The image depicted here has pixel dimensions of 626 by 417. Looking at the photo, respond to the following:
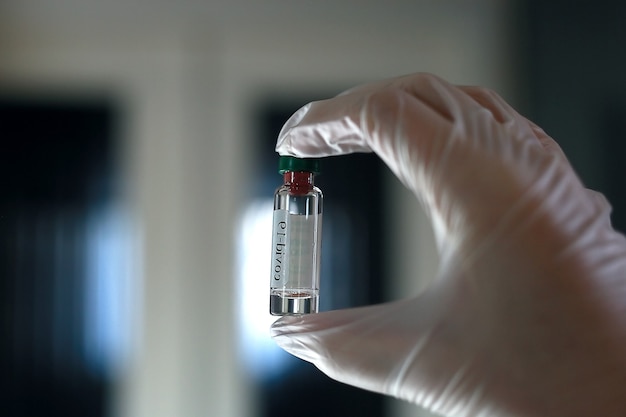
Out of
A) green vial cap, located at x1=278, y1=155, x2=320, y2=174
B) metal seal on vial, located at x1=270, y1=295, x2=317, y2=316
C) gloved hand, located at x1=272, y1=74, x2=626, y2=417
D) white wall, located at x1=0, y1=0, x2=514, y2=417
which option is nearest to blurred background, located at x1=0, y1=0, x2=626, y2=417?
white wall, located at x1=0, y1=0, x2=514, y2=417

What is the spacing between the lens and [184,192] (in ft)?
6.99

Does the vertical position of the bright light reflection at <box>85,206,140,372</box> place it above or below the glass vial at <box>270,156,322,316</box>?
below

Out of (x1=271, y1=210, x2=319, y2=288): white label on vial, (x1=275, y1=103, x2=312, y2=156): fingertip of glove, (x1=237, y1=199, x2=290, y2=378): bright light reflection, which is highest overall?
(x1=275, y1=103, x2=312, y2=156): fingertip of glove

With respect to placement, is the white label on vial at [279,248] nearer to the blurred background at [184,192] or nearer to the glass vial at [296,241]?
the glass vial at [296,241]

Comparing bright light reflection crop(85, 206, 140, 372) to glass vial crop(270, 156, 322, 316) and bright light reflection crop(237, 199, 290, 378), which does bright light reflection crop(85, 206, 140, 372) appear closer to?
bright light reflection crop(237, 199, 290, 378)

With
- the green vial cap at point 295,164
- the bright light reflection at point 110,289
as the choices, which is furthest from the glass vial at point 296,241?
the bright light reflection at point 110,289

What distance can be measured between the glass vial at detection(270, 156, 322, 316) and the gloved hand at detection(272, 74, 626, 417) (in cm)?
17

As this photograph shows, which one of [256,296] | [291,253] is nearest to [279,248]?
[291,253]

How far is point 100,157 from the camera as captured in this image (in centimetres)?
216

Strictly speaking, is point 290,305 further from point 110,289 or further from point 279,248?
point 110,289

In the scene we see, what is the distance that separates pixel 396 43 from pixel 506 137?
1.58 m

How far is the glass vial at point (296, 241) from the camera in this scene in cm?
82

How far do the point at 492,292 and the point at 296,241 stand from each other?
31 cm

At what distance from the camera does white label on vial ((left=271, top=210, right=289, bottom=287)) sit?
32.9 inches
